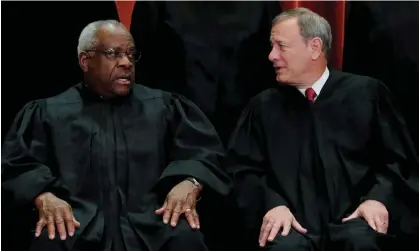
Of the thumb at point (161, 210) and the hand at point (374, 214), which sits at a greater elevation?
the thumb at point (161, 210)

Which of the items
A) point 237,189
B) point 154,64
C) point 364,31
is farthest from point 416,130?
point 154,64

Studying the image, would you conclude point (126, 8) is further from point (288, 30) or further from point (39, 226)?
point (39, 226)

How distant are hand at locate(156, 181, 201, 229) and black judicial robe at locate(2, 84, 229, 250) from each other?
0.17ft

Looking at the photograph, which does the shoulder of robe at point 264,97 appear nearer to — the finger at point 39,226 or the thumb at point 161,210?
the thumb at point 161,210

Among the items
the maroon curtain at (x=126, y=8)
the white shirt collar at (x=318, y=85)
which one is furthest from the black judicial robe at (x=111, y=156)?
the maroon curtain at (x=126, y=8)

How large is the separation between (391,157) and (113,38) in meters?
1.04

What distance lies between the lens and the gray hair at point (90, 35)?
9.50 feet

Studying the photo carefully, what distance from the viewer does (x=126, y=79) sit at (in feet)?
9.45

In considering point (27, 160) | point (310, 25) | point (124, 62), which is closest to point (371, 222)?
point (310, 25)

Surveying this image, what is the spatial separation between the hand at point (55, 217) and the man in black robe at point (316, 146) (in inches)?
23.3

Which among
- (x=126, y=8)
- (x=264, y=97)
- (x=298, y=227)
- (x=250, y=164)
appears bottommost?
(x=298, y=227)

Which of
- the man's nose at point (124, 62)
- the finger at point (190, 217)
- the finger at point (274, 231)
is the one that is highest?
the man's nose at point (124, 62)

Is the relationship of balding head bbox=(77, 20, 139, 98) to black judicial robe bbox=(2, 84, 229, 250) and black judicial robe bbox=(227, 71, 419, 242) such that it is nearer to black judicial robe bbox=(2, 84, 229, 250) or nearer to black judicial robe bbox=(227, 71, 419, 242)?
black judicial robe bbox=(2, 84, 229, 250)

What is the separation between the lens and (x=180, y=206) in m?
2.63
